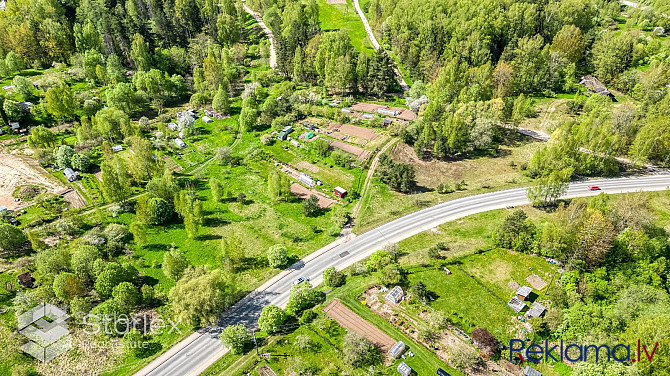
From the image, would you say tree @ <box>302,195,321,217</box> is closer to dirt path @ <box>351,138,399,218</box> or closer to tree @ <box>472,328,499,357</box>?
dirt path @ <box>351,138,399,218</box>

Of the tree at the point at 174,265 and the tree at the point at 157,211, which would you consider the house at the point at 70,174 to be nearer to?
the tree at the point at 157,211

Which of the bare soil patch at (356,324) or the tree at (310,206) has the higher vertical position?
the tree at (310,206)

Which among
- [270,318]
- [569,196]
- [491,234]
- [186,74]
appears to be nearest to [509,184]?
[569,196]

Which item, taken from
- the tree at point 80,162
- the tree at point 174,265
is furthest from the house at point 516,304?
the tree at point 80,162

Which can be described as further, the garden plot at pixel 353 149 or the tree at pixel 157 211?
the garden plot at pixel 353 149

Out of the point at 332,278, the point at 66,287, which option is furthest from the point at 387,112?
the point at 66,287

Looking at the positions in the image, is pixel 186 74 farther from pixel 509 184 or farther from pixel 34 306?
pixel 509 184
